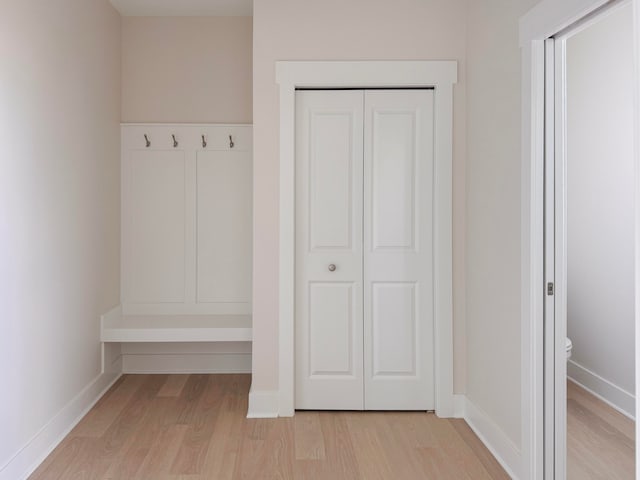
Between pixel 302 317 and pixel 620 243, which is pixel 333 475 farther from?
pixel 620 243

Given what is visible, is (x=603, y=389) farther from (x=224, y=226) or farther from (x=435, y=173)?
(x=224, y=226)

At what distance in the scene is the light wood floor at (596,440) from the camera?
2.12 metres

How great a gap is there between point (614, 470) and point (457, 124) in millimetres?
2042

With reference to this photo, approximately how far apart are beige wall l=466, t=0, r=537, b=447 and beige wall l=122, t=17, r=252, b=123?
1713 mm

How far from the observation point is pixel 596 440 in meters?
2.27

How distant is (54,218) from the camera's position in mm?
3086

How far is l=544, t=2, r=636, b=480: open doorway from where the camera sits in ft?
→ 6.84

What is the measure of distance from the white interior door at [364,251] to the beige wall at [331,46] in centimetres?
17

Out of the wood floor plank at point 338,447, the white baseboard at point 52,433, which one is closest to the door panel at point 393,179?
the wood floor plank at point 338,447

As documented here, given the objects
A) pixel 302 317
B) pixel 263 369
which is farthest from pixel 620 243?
pixel 263 369

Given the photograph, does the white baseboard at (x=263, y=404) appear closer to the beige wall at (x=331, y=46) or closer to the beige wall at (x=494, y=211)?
the beige wall at (x=331, y=46)

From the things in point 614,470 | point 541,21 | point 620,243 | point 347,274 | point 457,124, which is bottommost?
point 614,470

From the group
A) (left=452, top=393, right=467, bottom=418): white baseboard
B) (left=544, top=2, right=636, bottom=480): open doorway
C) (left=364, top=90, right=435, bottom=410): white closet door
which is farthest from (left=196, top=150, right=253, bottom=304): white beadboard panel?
(left=544, top=2, right=636, bottom=480): open doorway

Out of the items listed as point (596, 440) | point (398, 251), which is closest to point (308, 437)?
point (398, 251)
